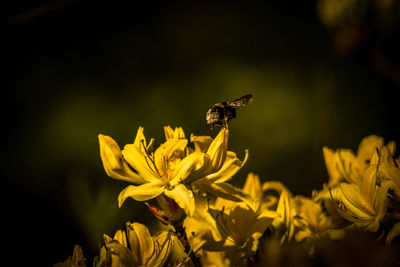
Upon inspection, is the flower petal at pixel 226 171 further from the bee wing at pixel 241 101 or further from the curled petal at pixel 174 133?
the bee wing at pixel 241 101

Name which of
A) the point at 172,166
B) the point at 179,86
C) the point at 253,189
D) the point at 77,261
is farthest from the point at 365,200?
the point at 179,86

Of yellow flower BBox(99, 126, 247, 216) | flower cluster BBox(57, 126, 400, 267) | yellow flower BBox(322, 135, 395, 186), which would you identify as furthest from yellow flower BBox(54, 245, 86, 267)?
yellow flower BBox(322, 135, 395, 186)

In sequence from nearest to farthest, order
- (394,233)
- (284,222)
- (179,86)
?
(394,233)
(284,222)
(179,86)

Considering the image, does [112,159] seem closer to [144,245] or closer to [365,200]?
[144,245]

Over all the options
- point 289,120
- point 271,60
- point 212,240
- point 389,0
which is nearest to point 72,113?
point 289,120

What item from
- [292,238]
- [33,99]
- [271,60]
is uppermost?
[33,99]

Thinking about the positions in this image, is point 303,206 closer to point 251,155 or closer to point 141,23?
point 251,155

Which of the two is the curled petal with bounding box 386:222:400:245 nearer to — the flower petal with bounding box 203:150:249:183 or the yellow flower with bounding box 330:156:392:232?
the yellow flower with bounding box 330:156:392:232
